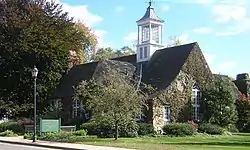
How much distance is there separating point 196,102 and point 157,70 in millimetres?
4972

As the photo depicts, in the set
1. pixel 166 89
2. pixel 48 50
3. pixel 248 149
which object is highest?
pixel 48 50

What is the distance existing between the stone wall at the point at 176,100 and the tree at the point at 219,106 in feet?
5.68

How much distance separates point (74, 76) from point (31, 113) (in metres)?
6.02

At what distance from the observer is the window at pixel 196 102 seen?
45938mm

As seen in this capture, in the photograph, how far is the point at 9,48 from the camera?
49.2 meters

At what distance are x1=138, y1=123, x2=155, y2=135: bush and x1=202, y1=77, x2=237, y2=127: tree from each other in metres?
7.25

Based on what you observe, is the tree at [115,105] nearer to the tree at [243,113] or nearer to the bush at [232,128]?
the bush at [232,128]

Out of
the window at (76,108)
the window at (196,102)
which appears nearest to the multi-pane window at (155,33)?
the window at (196,102)

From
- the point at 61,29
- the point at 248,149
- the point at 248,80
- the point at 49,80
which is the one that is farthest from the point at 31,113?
the point at 248,149

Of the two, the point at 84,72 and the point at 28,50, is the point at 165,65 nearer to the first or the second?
the point at 84,72

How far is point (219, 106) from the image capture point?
147 feet

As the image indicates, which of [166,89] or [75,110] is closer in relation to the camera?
[166,89]

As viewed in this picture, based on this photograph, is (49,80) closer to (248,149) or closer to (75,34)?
(75,34)

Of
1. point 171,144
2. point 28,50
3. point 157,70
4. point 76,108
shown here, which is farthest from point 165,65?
point 171,144
